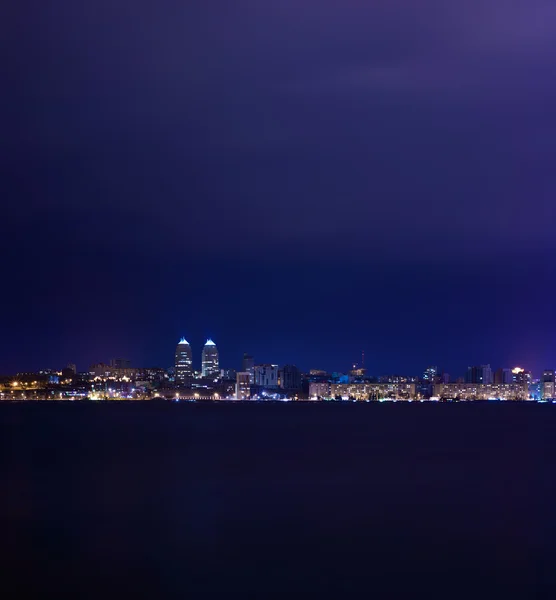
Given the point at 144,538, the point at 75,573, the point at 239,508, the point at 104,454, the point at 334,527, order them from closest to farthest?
the point at 75,573 < the point at 144,538 < the point at 334,527 < the point at 239,508 < the point at 104,454

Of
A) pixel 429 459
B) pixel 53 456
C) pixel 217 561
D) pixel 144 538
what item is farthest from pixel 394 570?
pixel 53 456

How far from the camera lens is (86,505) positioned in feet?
108

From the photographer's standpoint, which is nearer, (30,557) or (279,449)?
(30,557)

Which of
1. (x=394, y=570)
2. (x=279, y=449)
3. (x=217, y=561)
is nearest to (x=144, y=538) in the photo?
(x=217, y=561)

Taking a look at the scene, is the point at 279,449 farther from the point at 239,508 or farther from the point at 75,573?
the point at 75,573

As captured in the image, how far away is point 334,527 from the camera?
27969 millimetres

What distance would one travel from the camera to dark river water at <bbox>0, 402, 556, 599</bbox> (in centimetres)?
2142

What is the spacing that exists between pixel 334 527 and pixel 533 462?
25.9 meters

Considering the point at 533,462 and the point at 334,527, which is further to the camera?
the point at 533,462

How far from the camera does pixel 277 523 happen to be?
28859 millimetres

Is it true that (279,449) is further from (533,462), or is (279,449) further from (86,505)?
(86,505)

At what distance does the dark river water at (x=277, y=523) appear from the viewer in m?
21.4

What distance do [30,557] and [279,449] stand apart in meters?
36.7

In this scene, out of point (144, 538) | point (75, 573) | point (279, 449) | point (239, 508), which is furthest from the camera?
point (279, 449)
